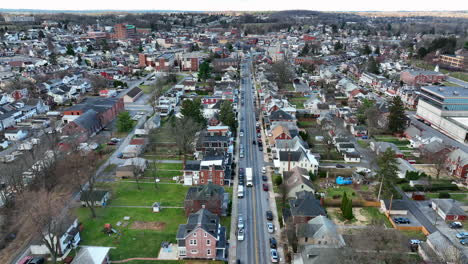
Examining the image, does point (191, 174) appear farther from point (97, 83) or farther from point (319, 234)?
point (97, 83)

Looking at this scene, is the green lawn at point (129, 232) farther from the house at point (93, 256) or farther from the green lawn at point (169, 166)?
the green lawn at point (169, 166)

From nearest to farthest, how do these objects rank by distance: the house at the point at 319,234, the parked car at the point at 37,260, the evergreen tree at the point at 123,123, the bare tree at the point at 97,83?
the parked car at the point at 37,260 < the house at the point at 319,234 < the evergreen tree at the point at 123,123 < the bare tree at the point at 97,83

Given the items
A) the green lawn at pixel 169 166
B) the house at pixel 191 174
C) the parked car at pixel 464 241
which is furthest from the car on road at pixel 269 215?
the parked car at pixel 464 241

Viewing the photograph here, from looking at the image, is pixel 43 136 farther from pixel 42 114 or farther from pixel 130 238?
pixel 130 238

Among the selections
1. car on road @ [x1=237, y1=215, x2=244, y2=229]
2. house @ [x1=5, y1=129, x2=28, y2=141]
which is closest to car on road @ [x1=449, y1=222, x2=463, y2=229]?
car on road @ [x1=237, y1=215, x2=244, y2=229]

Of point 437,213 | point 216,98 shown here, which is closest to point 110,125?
point 216,98

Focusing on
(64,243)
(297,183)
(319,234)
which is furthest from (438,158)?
(64,243)

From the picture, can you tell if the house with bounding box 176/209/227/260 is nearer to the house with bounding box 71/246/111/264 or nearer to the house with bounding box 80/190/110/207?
the house with bounding box 71/246/111/264
